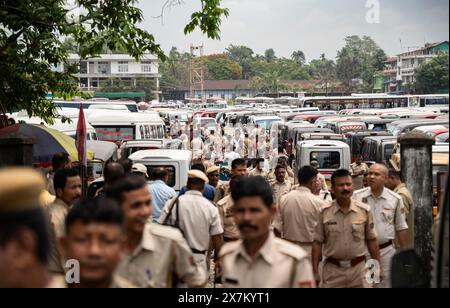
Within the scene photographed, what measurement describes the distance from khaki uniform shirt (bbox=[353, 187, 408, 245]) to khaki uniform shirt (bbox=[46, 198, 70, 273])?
10.5 feet

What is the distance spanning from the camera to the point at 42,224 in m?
3.73

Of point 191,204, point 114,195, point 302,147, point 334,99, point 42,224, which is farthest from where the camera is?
point 334,99

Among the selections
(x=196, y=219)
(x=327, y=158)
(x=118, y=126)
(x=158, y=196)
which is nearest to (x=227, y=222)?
(x=158, y=196)

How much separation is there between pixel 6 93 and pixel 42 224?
523 inches

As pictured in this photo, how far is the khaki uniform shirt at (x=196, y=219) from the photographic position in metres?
8.50

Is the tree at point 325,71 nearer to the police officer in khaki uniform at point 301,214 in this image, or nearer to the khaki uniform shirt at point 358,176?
the khaki uniform shirt at point 358,176

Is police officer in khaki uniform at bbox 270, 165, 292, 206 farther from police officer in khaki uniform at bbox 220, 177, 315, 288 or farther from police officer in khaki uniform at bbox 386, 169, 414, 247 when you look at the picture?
police officer in khaki uniform at bbox 220, 177, 315, 288

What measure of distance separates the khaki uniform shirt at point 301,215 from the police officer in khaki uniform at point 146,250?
3632 millimetres

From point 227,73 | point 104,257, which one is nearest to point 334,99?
point 104,257

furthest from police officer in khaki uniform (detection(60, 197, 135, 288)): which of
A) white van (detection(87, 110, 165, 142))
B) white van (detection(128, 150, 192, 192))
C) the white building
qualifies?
the white building

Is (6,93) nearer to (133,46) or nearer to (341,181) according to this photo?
(133,46)

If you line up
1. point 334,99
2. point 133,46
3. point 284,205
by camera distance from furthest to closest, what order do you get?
point 334,99 → point 133,46 → point 284,205
